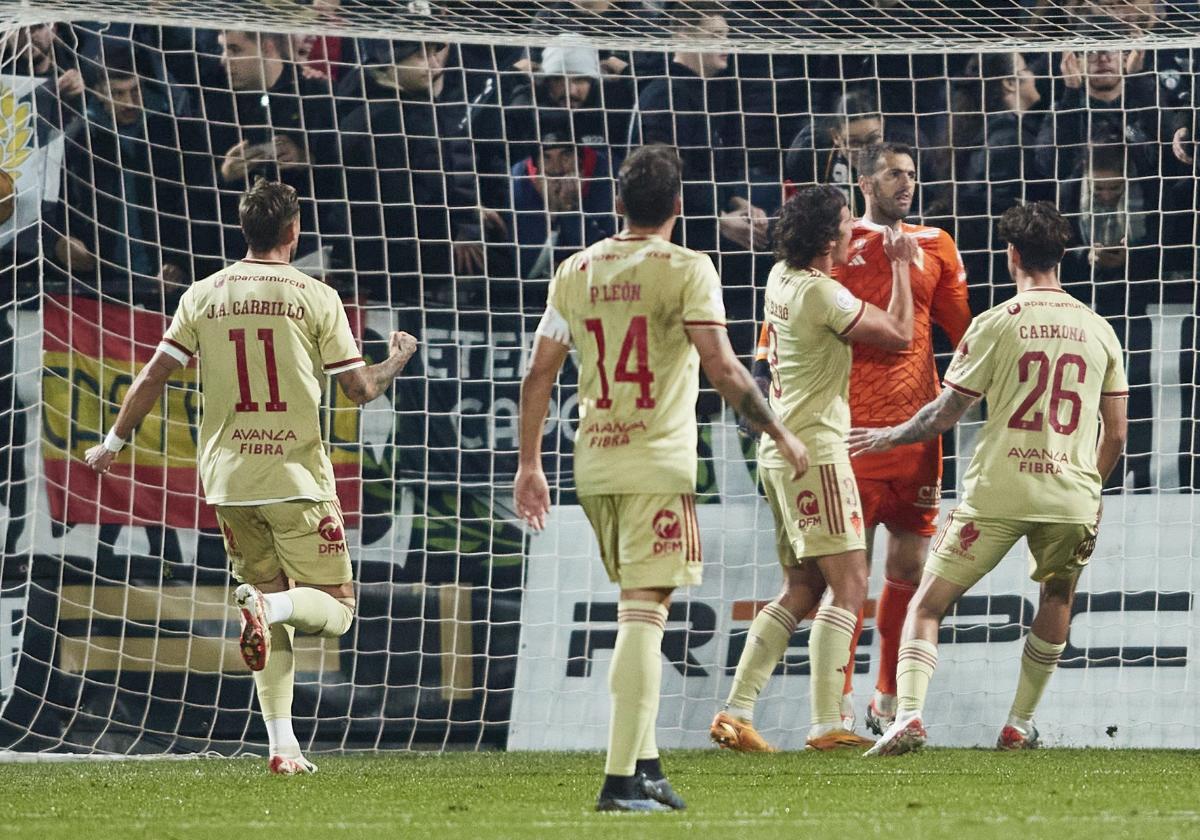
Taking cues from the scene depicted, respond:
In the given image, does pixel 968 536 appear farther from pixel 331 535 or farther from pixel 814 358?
pixel 331 535

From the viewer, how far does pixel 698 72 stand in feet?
27.6

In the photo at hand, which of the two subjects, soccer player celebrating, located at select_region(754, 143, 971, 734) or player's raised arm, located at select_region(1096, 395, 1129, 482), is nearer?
player's raised arm, located at select_region(1096, 395, 1129, 482)

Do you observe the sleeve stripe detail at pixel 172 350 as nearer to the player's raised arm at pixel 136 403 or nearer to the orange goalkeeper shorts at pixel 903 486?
the player's raised arm at pixel 136 403

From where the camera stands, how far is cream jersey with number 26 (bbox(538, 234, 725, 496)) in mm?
4230

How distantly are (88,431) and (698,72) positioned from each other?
321 centimetres

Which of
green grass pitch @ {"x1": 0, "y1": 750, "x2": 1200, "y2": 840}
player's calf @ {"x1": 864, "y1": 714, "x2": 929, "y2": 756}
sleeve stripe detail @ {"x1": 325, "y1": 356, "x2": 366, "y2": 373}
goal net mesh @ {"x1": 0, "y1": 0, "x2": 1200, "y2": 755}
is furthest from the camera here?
goal net mesh @ {"x1": 0, "y1": 0, "x2": 1200, "y2": 755}

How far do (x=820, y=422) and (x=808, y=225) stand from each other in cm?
65

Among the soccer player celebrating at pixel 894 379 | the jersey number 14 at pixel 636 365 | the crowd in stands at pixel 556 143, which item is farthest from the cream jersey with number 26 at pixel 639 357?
the crowd in stands at pixel 556 143

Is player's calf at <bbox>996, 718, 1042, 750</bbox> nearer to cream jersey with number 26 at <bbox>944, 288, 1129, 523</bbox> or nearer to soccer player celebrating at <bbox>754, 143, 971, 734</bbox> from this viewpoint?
soccer player celebrating at <bbox>754, 143, 971, 734</bbox>

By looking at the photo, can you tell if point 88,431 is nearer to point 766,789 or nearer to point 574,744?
point 574,744

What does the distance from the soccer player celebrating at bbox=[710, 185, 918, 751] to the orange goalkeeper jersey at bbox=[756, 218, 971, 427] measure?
0.36 metres

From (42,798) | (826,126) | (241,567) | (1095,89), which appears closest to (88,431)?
(241,567)

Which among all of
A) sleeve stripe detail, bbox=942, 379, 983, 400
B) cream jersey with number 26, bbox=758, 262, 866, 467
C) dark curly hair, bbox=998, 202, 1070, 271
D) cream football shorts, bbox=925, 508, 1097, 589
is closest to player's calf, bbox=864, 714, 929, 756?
cream football shorts, bbox=925, 508, 1097, 589

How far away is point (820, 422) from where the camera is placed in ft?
19.5
